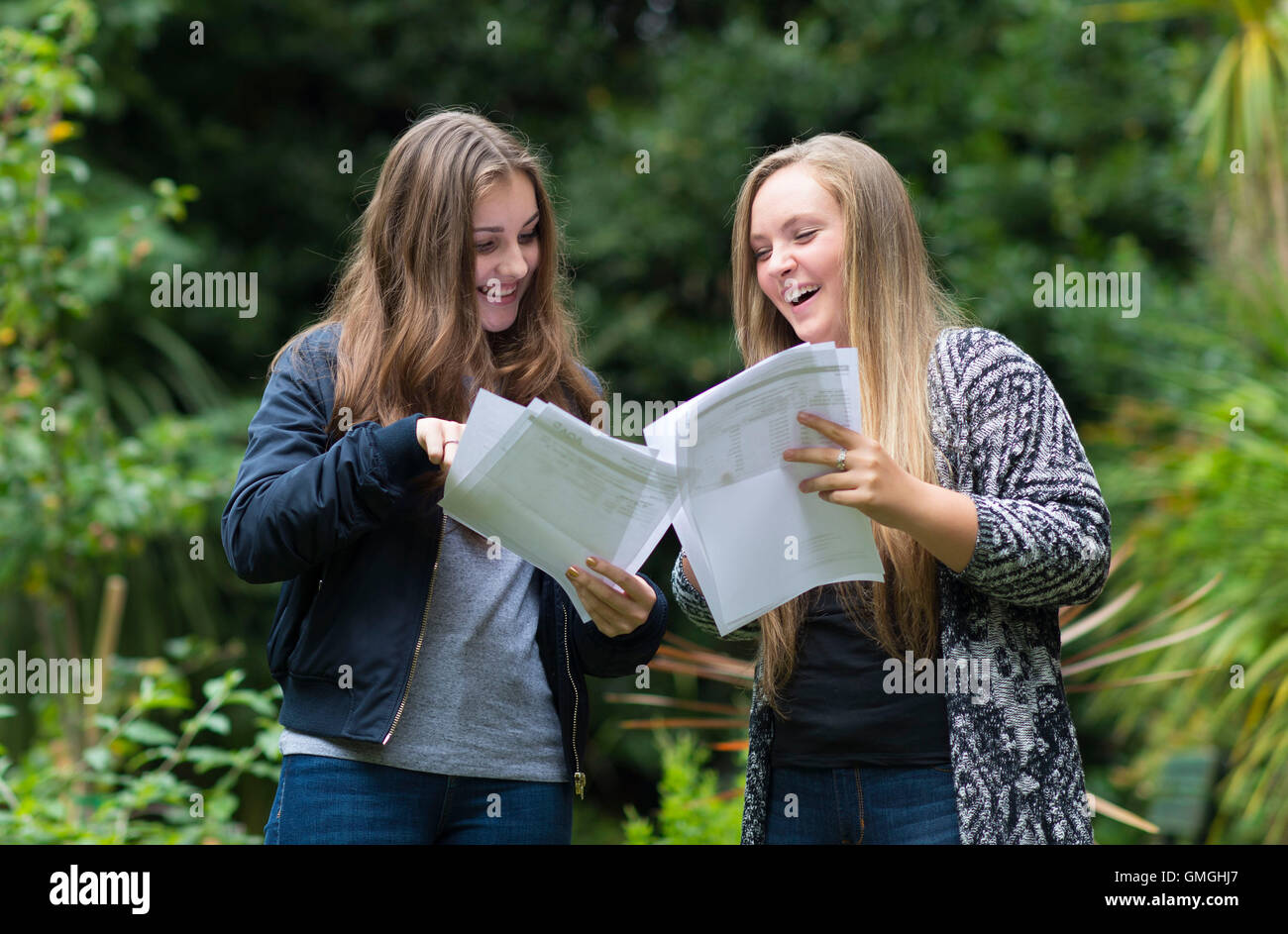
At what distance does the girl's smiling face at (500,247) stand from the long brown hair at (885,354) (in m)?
0.37

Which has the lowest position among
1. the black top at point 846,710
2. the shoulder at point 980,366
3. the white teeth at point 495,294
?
the black top at point 846,710

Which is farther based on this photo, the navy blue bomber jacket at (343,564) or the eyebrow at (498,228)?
the eyebrow at (498,228)

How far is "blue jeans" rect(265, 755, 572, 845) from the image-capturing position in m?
Answer: 1.51

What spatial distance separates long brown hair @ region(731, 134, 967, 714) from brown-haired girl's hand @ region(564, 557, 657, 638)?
0.17m

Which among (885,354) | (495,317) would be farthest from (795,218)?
(495,317)

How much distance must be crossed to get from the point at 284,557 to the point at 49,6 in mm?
4371

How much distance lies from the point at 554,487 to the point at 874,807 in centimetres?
57

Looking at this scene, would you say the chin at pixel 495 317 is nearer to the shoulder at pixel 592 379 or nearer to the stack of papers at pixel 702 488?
the shoulder at pixel 592 379

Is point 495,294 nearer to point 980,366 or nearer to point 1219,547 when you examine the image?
point 980,366

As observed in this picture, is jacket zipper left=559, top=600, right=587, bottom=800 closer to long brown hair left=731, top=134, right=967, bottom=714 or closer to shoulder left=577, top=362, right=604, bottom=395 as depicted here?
long brown hair left=731, top=134, right=967, bottom=714

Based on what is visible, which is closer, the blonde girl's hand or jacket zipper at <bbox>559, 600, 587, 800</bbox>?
the blonde girl's hand

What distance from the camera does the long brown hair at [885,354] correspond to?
5.24 ft

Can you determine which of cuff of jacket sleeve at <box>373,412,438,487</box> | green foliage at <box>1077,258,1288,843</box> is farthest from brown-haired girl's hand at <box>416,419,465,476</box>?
green foliage at <box>1077,258,1288,843</box>

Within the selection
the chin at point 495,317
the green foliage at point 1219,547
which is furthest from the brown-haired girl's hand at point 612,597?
the green foliage at point 1219,547
